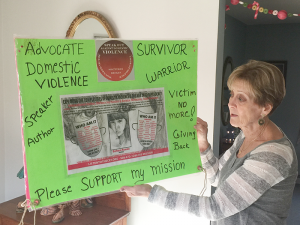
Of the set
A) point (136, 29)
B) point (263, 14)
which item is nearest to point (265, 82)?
point (136, 29)

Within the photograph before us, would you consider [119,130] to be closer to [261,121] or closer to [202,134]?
[202,134]

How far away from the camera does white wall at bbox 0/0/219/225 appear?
5.28ft

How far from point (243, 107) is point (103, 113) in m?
0.54

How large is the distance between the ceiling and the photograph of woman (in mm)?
2604

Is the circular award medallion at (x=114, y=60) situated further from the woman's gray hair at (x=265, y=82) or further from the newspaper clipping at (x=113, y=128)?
the woman's gray hair at (x=265, y=82)

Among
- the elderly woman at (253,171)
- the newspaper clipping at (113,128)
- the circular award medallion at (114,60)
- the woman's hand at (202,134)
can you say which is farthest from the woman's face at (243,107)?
the circular award medallion at (114,60)

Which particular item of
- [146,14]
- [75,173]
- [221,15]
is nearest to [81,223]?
[75,173]

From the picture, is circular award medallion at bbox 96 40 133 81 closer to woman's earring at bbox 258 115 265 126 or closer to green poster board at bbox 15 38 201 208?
green poster board at bbox 15 38 201 208

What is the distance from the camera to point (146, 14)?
177 cm

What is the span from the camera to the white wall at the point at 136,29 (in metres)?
1.61

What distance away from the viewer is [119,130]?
3.32ft

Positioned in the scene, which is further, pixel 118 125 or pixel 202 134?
pixel 202 134

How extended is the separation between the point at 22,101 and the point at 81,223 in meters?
1.01

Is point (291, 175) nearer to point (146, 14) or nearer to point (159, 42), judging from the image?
point (159, 42)
